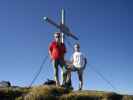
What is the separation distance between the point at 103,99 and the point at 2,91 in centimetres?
365

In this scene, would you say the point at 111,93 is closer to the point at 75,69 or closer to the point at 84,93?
the point at 84,93

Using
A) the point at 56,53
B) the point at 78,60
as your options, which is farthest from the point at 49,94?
the point at 78,60

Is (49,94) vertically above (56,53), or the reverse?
(56,53)

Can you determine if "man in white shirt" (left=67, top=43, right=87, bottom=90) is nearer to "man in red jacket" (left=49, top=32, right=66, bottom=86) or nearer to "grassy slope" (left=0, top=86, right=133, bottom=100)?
"man in red jacket" (left=49, top=32, right=66, bottom=86)

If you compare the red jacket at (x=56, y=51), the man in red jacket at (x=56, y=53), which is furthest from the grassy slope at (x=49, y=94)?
the red jacket at (x=56, y=51)

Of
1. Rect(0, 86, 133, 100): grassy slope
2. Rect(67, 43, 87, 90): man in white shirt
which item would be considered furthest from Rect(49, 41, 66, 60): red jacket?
Rect(0, 86, 133, 100): grassy slope

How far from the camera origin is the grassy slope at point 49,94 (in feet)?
42.8

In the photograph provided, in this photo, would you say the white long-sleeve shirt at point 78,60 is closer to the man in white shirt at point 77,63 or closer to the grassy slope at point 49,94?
the man in white shirt at point 77,63

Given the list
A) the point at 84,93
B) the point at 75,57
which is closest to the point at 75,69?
the point at 75,57

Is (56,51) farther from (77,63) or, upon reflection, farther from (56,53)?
(77,63)

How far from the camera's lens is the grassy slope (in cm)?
1305

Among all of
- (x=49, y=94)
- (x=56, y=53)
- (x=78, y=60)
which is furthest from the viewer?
(x=78, y=60)

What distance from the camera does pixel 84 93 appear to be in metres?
13.7

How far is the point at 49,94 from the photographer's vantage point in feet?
43.3
